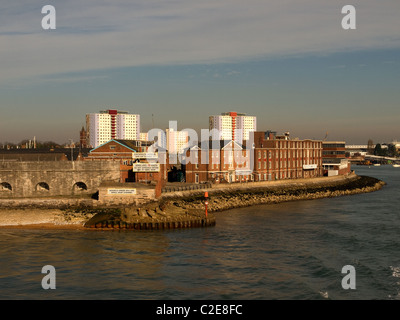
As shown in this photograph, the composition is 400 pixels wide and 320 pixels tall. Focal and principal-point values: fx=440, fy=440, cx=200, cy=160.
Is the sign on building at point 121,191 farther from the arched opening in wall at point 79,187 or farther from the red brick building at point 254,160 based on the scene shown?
the red brick building at point 254,160

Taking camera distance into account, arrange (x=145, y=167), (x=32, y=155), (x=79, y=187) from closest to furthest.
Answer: (x=79, y=187)
(x=145, y=167)
(x=32, y=155)

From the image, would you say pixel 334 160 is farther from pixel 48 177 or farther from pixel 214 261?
pixel 214 261

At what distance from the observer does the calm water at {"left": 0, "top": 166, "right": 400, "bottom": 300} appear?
31.3 m

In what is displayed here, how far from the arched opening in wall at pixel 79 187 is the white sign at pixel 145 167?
782 centimetres

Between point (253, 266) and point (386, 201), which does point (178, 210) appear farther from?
point (386, 201)

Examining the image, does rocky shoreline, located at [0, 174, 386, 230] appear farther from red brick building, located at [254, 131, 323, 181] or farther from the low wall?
red brick building, located at [254, 131, 323, 181]

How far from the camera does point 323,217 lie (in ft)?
205

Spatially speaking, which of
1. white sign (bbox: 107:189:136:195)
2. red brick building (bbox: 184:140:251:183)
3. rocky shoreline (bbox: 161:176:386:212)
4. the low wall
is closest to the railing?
rocky shoreline (bbox: 161:176:386:212)

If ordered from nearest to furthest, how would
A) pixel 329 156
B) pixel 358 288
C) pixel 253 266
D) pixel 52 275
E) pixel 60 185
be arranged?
pixel 358 288, pixel 52 275, pixel 253 266, pixel 60 185, pixel 329 156

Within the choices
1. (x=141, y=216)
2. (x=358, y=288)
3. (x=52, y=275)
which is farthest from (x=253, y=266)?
(x=141, y=216)

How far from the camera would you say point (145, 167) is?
6856 cm

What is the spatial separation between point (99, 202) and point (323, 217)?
3151 centimetres

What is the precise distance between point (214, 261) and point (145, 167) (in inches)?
1279

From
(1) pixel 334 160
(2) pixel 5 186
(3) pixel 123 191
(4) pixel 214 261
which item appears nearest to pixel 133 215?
(3) pixel 123 191
